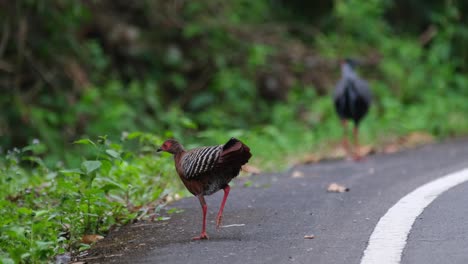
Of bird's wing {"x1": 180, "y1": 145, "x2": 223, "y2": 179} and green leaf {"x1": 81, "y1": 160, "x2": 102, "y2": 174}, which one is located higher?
bird's wing {"x1": 180, "y1": 145, "x2": 223, "y2": 179}

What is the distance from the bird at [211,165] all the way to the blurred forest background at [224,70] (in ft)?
14.9

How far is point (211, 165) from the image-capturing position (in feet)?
16.7

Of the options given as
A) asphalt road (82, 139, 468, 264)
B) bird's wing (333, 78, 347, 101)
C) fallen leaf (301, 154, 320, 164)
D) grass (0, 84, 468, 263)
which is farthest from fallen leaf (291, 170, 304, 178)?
bird's wing (333, 78, 347, 101)

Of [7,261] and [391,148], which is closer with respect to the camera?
[7,261]

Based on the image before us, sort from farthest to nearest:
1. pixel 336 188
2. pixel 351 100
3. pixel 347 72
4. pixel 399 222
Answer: pixel 347 72
pixel 351 100
pixel 336 188
pixel 399 222

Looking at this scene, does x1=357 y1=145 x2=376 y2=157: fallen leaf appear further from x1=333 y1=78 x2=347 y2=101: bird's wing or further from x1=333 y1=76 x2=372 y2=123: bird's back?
x1=333 y1=78 x2=347 y2=101: bird's wing

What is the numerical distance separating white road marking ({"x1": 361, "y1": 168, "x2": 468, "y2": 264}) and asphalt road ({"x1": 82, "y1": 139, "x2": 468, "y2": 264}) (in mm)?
55

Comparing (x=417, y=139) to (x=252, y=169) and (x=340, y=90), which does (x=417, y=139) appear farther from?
(x=252, y=169)

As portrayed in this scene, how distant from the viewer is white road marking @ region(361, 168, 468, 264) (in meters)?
4.34

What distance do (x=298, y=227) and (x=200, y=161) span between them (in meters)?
0.85

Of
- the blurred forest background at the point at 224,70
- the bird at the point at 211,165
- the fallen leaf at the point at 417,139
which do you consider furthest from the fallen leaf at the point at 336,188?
the fallen leaf at the point at 417,139

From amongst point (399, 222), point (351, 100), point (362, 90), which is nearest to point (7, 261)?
point (399, 222)

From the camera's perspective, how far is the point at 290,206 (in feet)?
20.1

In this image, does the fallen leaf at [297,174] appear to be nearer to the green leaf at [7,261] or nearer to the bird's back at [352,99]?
the bird's back at [352,99]
